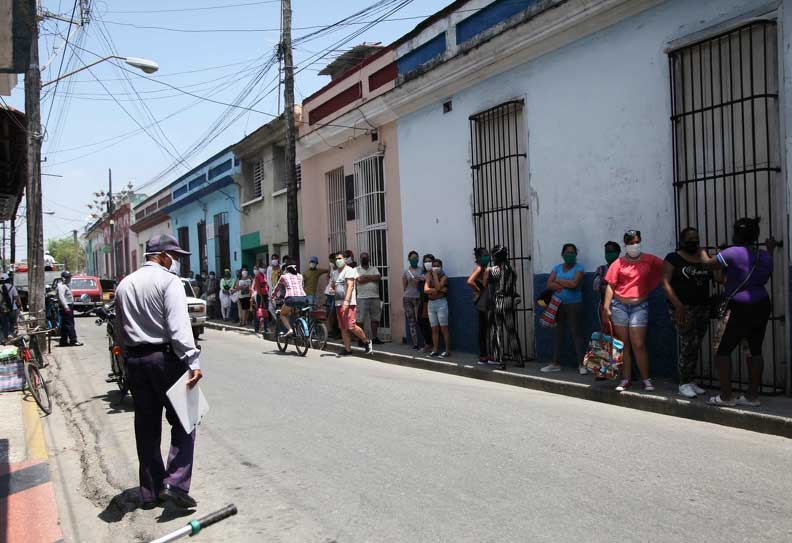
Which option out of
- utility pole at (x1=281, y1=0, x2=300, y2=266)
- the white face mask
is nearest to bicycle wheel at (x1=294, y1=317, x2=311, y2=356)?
utility pole at (x1=281, y1=0, x2=300, y2=266)

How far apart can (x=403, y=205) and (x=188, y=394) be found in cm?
1017

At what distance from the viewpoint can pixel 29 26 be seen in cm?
538

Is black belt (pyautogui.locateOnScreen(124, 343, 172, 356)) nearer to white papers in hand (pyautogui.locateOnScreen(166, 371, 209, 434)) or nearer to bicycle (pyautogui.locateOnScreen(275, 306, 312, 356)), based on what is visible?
white papers in hand (pyautogui.locateOnScreen(166, 371, 209, 434))

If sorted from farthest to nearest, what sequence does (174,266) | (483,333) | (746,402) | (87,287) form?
(87,287), (483,333), (746,402), (174,266)

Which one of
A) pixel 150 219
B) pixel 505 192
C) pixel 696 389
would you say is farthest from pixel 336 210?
pixel 150 219

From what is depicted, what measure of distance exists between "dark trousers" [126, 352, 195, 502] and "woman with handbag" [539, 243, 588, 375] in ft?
19.4

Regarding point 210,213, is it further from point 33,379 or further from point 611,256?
point 611,256

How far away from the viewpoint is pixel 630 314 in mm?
7918

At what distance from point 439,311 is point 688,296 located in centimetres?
494

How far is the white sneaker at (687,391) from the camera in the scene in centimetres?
732

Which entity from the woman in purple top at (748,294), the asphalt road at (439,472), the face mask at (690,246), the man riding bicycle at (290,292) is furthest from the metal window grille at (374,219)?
the woman in purple top at (748,294)

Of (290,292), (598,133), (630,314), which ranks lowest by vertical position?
(630,314)

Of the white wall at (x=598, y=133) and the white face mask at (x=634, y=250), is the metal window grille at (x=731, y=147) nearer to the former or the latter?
the white wall at (x=598, y=133)

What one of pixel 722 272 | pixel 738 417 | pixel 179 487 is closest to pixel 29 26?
pixel 179 487
